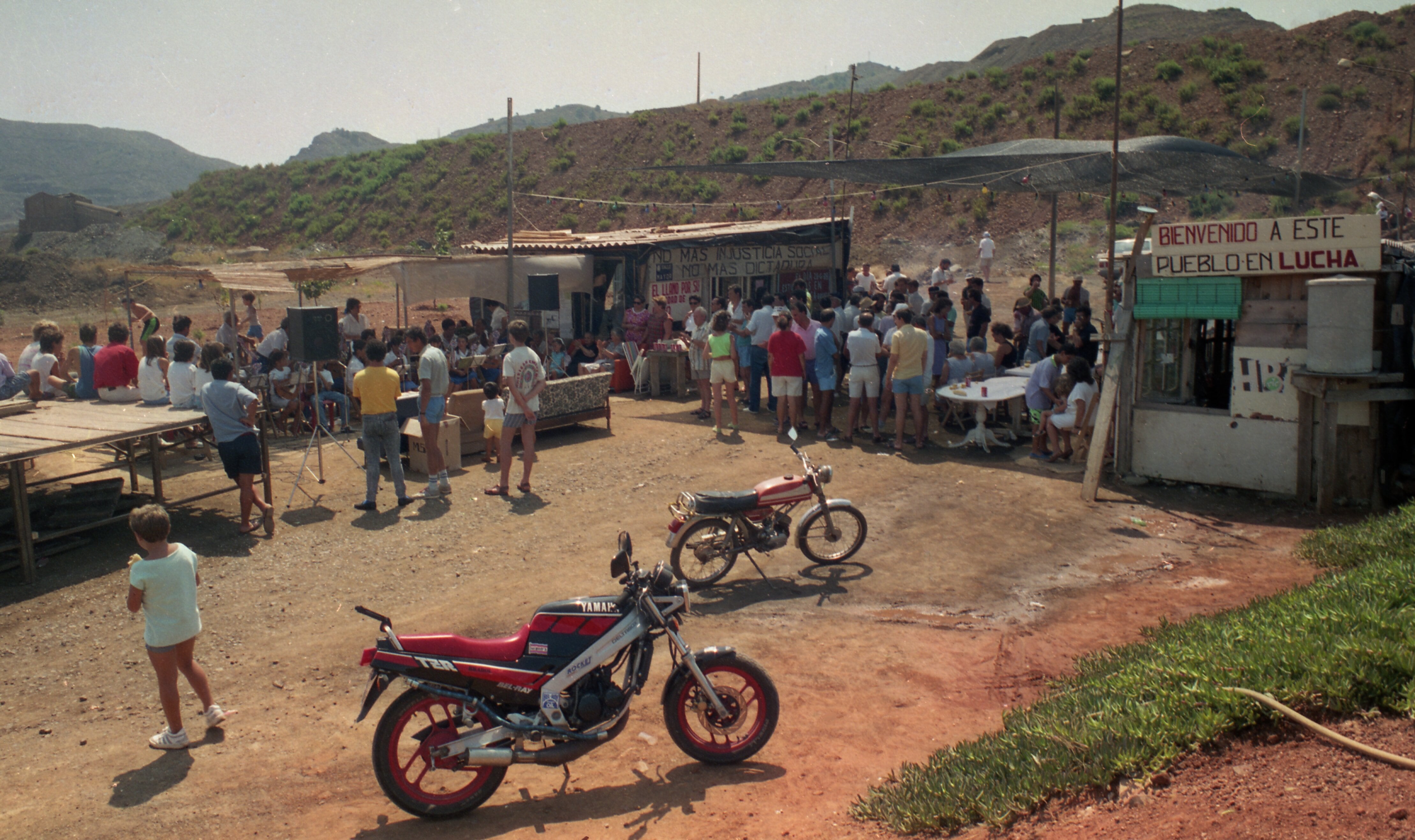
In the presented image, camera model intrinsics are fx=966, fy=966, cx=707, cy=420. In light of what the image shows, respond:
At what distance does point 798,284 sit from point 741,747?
623 inches

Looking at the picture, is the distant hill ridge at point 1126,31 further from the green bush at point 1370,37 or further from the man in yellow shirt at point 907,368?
the man in yellow shirt at point 907,368

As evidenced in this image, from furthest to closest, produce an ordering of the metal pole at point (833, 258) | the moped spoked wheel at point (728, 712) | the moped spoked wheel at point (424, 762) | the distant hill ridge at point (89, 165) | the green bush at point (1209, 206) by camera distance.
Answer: the distant hill ridge at point (89, 165) → the green bush at point (1209, 206) → the metal pole at point (833, 258) → the moped spoked wheel at point (728, 712) → the moped spoked wheel at point (424, 762)

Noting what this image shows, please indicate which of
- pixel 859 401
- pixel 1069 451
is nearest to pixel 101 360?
pixel 859 401

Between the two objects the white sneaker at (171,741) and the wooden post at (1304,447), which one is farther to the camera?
the wooden post at (1304,447)

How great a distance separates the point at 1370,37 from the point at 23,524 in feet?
165

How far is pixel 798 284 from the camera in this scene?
800 inches

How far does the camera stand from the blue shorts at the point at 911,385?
40.3 ft

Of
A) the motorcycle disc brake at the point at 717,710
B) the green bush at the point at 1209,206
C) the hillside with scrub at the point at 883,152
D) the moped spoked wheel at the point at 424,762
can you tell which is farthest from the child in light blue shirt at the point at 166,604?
the green bush at the point at 1209,206

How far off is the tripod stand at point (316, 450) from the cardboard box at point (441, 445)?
669 millimetres

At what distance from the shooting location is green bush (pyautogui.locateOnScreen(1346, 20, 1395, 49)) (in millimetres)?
40575

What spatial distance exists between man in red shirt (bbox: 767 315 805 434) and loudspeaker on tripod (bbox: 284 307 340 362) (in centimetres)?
547

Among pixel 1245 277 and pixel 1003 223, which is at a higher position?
pixel 1003 223

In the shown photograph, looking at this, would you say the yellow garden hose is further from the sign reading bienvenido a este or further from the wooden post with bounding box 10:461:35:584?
the wooden post with bounding box 10:461:35:584

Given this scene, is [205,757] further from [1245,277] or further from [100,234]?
[100,234]
